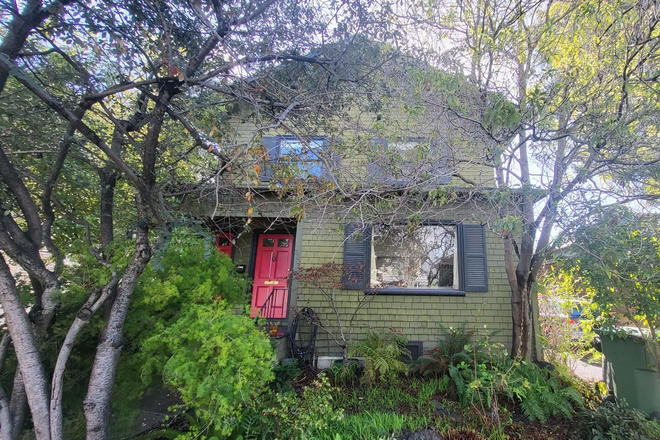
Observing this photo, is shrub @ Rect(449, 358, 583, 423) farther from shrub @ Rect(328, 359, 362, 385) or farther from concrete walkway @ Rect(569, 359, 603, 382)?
concrete walkway @ Rect(569, 359, 603, 382)

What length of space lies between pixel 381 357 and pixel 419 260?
2.40 meters

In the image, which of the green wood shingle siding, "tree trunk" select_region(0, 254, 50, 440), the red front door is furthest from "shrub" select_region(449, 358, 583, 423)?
"tree trunk" select_region(0, 254, 50, 440)

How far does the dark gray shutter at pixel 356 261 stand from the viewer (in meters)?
5.82

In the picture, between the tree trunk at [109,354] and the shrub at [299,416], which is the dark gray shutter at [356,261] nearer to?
the shrub at [299,416]

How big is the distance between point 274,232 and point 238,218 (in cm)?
104

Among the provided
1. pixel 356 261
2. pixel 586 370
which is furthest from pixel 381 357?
pixel 586 370

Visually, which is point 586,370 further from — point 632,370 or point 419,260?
point 419,260

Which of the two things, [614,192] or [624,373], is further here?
[624,373]

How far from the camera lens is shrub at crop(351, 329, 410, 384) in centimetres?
443

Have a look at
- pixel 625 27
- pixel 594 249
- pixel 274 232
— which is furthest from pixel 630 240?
pixel 274 232

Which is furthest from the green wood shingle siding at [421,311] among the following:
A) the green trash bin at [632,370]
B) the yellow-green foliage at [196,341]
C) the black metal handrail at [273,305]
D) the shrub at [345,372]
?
the yellow-green foliage at [196,341]

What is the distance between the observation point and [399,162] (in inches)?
158

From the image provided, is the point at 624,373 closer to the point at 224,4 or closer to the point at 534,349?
the point at 534,349

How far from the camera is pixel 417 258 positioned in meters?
6.24
